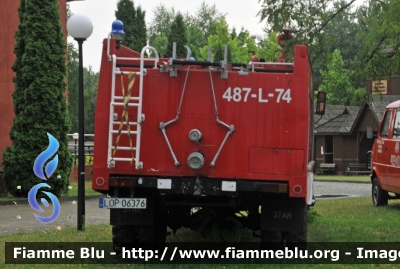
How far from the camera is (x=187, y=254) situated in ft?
36.0

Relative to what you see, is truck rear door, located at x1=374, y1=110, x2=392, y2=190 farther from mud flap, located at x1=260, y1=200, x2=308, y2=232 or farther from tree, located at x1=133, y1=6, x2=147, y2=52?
tree, located at x1=133, y1=6, x2=147, y2=52

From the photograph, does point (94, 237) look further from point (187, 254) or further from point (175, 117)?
point (175, 117)

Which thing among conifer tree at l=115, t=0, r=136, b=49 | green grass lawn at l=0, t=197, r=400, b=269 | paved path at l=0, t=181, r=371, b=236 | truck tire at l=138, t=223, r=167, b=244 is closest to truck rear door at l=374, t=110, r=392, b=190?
green grass lawn at l=0, t=197, r=400, b=269

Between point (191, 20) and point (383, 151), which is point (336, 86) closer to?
point (191, 20)

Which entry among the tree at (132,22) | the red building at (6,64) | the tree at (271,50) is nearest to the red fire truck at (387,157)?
the tree at (271,50)

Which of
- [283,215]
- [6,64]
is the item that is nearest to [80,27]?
[283,215]

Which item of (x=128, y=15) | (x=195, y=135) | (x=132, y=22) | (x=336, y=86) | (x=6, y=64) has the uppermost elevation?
(x=128, y=15)

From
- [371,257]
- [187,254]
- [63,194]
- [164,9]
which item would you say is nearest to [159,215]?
[187,254]

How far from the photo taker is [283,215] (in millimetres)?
10203

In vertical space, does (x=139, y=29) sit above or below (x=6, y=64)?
above

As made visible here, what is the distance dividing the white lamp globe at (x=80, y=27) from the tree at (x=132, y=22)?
122 ft

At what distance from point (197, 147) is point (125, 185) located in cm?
95

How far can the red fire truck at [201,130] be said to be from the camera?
9.77 metres

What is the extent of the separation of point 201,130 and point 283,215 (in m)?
1.46
